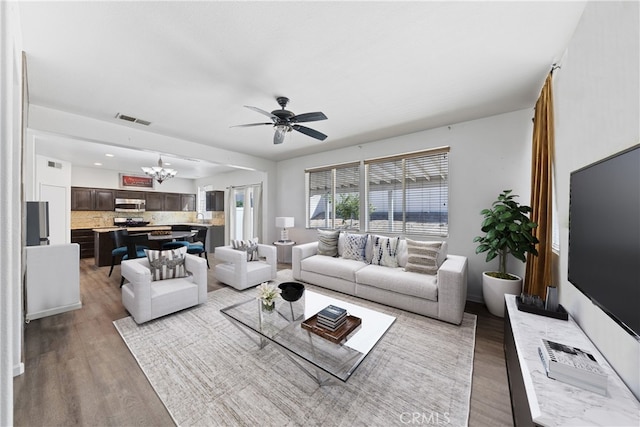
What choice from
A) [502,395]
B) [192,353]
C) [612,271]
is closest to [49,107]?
[192,353]

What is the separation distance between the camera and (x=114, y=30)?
174 cm

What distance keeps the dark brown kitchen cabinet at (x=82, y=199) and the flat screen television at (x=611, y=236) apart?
372 inches

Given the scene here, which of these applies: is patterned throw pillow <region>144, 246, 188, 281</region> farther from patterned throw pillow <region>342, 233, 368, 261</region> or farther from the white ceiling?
patterned throw pillow <region>342, 233, 368, 261</region>

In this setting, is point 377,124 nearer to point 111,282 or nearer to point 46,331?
point 46,331

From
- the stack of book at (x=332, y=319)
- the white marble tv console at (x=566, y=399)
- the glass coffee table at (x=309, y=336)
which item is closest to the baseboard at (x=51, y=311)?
the glass coffee table at (x=309, y=336)

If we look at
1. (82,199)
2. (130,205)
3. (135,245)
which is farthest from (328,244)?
(82,199)

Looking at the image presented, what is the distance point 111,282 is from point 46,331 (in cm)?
187

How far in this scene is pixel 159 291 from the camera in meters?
2.82

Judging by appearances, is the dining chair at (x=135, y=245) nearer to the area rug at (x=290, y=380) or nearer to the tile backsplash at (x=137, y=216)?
the area rug at (x=290, y=380)

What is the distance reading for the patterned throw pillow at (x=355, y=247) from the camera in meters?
3.97

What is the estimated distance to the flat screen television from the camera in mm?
932

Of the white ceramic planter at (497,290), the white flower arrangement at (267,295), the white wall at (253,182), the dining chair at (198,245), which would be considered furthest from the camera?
the white wall at (253,182)

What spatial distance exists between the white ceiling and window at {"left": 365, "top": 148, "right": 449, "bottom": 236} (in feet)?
2.94

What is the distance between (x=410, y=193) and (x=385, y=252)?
119 cm
